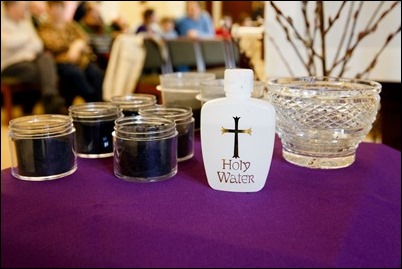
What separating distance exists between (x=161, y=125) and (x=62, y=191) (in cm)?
15

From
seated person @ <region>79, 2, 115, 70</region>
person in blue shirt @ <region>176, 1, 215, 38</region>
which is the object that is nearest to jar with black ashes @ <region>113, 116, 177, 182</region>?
seated person @ <region>79, 2, 115, 70</region>

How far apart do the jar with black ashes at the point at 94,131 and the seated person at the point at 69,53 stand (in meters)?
2.51

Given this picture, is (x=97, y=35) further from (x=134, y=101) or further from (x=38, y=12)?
(x=134, y=101)

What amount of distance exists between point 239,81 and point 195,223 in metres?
0.18

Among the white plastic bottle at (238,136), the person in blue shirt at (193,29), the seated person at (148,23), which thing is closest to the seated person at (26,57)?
the seated person at (148,23)

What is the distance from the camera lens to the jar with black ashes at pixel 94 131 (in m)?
0.66

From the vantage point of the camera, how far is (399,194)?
63 cm

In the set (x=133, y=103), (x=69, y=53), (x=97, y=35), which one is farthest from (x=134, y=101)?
(x=97, y=35)

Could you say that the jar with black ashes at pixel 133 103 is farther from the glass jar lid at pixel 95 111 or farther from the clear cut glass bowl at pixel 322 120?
the clear cut glass bowl at pixel 322 120

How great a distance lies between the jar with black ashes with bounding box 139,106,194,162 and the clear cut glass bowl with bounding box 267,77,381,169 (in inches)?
5.3

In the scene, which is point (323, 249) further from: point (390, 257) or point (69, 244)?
point (69, 244)

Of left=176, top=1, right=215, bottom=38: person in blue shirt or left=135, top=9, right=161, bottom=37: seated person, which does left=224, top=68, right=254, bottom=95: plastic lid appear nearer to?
left=135, top=9, right=161, bottom=37: seated person

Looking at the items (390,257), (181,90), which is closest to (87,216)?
(390,257)

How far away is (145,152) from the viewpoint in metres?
0.55
